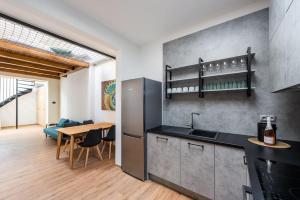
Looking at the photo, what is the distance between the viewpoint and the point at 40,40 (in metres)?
3.19

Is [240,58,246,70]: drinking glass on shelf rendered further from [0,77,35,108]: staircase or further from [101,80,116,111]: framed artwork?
[0,77,35,108]: staircase

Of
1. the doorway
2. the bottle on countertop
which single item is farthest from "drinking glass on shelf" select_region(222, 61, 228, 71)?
the doorway

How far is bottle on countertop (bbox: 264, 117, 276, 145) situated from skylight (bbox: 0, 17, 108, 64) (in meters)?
3.63

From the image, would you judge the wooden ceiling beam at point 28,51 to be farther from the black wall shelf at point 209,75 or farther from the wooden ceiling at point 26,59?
the black wall shelf at point 209,75

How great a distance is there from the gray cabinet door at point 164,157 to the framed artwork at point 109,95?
7.53ft

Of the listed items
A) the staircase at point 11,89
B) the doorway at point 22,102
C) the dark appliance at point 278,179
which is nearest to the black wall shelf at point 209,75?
the dark appliance at point 278,179

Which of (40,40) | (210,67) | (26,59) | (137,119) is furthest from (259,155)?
(26,59)

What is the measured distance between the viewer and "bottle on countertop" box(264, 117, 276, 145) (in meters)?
1.51

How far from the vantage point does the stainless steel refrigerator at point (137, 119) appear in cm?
232

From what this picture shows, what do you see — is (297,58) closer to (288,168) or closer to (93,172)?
(288,168)

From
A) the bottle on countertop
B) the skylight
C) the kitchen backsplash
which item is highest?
the skylight

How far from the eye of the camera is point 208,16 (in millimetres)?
2209

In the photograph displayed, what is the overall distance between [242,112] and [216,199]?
1.24 m

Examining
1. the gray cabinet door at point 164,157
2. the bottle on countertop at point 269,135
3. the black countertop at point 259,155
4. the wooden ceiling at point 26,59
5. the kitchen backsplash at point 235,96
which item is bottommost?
the gray cabinet door at point 164,157
